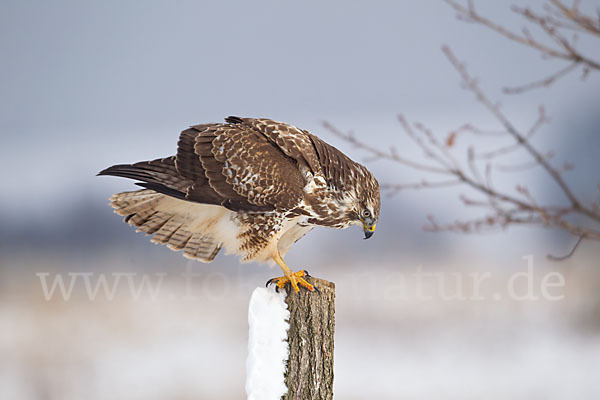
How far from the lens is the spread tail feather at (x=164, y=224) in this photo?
3436mm

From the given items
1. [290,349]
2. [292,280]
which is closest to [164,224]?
[292,280]

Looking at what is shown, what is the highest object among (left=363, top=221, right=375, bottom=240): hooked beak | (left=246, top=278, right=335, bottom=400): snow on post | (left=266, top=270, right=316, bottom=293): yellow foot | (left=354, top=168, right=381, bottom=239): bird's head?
(left=354, top=168, right=381, bottom=239): bird's head

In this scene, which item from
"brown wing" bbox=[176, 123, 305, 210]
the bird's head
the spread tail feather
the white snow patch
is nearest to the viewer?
the white snow patch

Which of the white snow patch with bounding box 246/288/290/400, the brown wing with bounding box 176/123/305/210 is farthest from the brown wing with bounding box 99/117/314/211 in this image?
the white snow patch with bounding box 246/288/290/400

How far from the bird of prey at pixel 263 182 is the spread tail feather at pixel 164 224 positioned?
19 cm

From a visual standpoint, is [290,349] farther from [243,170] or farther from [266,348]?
[243,170]

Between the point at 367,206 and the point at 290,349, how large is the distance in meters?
0.79

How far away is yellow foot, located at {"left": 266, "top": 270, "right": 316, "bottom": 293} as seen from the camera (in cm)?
300

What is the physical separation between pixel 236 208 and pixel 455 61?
171 cm

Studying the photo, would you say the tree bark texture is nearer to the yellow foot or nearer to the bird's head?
the yellow foot

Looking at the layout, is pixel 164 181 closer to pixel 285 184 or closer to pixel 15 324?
pixel 285 184

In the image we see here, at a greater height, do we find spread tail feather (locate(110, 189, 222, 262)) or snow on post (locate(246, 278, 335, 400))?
spread tail feather (locate(110, 189, 222, 262))

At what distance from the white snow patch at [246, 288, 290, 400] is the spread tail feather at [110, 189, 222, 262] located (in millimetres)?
582

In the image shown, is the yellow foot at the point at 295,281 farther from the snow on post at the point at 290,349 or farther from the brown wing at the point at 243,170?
the brown wing at the point at 243,170
